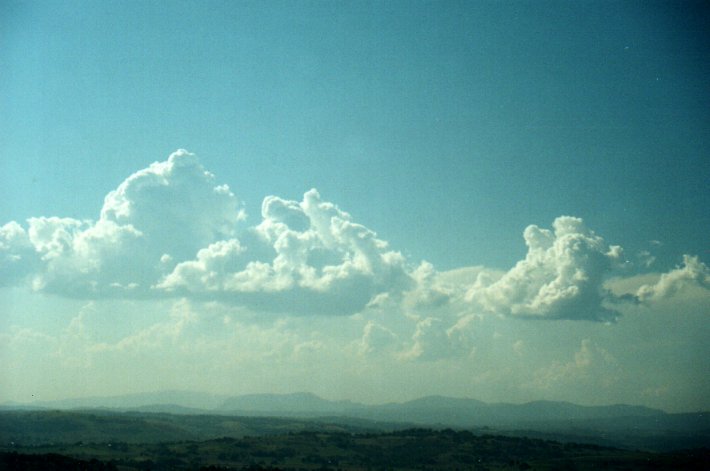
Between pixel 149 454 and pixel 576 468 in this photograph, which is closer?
pixel 576 468

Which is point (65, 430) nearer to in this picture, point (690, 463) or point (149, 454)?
point (149, 454)

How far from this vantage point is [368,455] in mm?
123750

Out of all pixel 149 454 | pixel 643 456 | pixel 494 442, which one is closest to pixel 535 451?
pixel 494 442

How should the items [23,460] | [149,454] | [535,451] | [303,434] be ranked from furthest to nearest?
[303,434], [535,451], [149,454], [23,460]

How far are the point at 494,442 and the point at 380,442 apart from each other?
92.9 feet

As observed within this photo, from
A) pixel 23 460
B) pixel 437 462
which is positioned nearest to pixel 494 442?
pixel 437 462

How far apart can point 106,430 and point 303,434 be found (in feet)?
223

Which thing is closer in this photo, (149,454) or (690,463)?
(690,463)

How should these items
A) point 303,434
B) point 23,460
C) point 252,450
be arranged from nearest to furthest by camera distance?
point 23,460 → point 252,450 → point 303,434

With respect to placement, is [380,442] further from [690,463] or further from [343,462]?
[690,463]

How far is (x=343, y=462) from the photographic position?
116188 mm

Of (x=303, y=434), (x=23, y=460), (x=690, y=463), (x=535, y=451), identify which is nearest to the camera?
(x=23, y=460)

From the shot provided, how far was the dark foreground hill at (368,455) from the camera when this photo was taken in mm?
105000

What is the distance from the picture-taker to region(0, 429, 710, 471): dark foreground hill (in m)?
105
